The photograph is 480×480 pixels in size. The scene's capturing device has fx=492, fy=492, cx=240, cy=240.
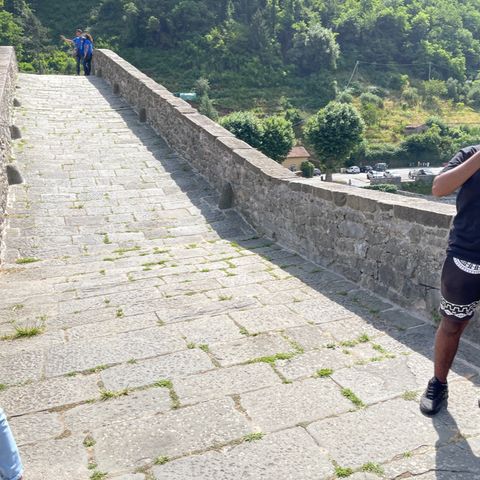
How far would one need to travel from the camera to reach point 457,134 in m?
68.8

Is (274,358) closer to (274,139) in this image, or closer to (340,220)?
(340,220)

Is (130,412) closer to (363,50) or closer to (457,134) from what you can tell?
(457,134)

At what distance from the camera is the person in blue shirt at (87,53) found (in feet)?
45.7

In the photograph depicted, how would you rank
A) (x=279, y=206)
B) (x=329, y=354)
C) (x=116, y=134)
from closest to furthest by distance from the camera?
(x=329, y=354)
(x=279, y=206)
(x=116, y=134)

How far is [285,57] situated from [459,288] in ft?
256

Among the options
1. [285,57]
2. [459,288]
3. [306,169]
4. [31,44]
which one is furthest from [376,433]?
[285,57]

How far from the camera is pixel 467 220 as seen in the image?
220 centimetres

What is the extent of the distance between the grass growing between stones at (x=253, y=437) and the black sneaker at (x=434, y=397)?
2.66 ft

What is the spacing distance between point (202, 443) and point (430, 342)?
166 cm

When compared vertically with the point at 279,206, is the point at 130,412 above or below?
below

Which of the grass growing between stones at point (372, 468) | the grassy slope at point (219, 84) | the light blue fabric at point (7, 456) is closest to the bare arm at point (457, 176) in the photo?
the grass growing between stones at point (372, 468)

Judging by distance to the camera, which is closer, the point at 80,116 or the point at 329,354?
the point at 329,354

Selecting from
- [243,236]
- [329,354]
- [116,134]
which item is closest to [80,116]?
[116,134]

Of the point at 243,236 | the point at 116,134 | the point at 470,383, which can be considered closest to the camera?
the point at 470,383
